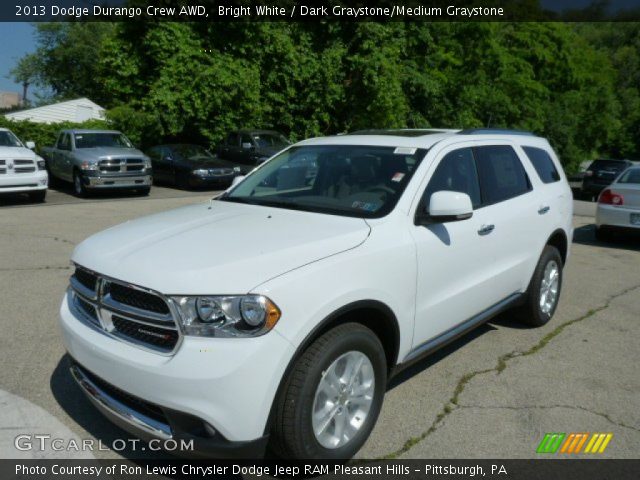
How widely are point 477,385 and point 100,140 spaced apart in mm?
14713

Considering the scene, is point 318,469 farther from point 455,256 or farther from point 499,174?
point 499,174

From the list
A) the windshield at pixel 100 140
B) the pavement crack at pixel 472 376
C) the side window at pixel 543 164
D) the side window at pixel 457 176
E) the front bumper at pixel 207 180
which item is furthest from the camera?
the front bumper at pixel 207 180

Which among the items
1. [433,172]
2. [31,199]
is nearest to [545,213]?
[433,172]

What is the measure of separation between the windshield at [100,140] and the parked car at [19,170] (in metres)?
2.16

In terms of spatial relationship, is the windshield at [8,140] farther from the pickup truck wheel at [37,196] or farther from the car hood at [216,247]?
the car hood at [216,247]

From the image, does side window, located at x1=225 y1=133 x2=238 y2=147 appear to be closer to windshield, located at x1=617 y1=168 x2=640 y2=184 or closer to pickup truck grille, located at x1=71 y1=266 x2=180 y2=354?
windshield, located at x1=617 y1=168 x2=640 y2=184

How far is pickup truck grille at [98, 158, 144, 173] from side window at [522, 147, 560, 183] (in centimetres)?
1233

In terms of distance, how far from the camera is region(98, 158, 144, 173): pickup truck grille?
15438 mm

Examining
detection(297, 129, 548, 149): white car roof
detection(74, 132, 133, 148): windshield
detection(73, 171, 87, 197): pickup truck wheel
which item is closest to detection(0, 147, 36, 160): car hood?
detection(73, 171, 87, 197): pickup truck wheel

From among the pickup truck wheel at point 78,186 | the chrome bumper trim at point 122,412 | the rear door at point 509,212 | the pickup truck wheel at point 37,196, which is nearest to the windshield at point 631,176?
the rear door at point 509,212

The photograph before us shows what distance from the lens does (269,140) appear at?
800 inches

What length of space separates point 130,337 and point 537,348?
3.55 metres

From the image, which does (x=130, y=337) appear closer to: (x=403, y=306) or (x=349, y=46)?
(x=403, y=306)

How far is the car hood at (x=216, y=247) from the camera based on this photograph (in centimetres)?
277
